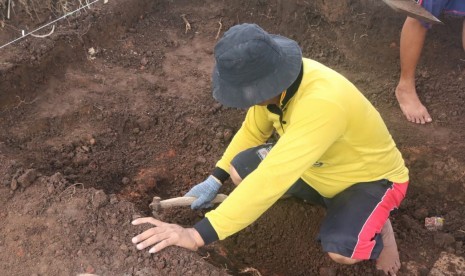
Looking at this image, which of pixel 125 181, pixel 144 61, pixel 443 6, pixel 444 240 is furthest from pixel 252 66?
pixel 144 61

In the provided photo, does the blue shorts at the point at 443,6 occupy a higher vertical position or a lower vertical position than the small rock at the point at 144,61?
higher

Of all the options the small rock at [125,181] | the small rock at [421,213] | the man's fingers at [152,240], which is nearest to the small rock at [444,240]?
the small rock at [421,213]

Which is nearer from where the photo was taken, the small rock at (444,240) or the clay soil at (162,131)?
the clay soil at (162,131)

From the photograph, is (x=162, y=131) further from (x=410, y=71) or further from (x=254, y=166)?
(x=410, y=71)

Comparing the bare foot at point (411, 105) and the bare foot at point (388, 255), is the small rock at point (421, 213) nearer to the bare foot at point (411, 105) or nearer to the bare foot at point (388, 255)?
the bare foot at point (388, 255)

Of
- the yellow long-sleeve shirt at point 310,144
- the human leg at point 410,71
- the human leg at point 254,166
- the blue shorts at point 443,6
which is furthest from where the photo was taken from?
the human leg at point 410,71

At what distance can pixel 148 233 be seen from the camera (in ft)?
6.26

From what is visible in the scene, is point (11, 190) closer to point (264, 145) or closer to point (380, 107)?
point (264, 145)

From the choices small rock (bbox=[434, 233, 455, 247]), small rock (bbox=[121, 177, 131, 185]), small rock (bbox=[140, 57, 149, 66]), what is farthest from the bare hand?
small rock (bbox=[140, 57, 149, 66])

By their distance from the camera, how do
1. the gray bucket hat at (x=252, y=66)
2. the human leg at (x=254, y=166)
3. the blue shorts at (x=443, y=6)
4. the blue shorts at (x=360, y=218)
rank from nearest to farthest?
the gray bucket hat at (x=252, y=66) → the blue shorts at (x=360, y=218) → the human leg at (x=254, y=166) → the blue shorts at (x=443, y=6)

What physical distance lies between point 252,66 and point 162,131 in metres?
1.62

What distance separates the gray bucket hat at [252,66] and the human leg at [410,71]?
1702 millimetres

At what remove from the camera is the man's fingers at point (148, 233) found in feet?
6.18

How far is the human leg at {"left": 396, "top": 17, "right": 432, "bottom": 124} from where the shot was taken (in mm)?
3104
